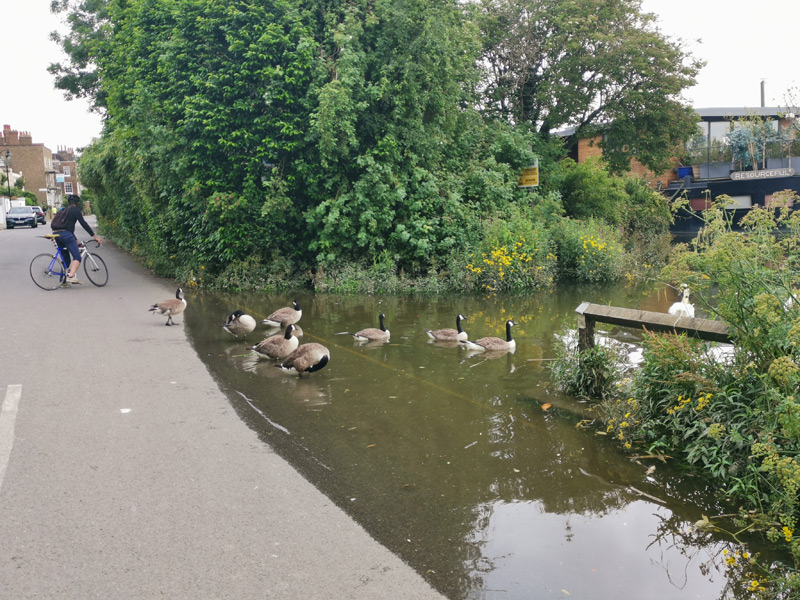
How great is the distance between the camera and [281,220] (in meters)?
16.4

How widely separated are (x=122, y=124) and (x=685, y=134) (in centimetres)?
1921

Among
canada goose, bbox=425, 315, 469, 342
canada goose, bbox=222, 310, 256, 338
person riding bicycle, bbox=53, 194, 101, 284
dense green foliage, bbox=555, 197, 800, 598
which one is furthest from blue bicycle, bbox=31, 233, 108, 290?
dense green foliage, bbox=555, 197, 800, 598

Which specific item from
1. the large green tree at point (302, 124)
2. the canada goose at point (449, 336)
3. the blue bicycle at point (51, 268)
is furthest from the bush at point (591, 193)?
the blue bicycle at point (51, 268)

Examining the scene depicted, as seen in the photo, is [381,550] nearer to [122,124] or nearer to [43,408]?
[43,408]

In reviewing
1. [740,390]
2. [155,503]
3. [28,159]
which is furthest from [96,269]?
[28,159]

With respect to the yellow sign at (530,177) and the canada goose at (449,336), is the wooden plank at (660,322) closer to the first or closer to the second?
the canada goose at (449,336)

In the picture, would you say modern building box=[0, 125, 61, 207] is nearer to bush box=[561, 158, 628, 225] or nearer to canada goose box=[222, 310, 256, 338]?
bush box=[561, 158, 628, 225]

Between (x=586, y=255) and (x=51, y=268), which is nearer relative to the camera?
(x=51, y=268)

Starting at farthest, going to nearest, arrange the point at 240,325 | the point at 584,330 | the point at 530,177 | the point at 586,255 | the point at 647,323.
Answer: the point at 530,177, the point at 586,255, the point at 240,325, the point at 584,330, the point at 647,323

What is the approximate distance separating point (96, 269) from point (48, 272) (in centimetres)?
113

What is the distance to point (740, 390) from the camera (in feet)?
17.7

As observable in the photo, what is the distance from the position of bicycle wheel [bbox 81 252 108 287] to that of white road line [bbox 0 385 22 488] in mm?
9729

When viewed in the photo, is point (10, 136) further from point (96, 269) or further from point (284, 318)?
point (284, 318)

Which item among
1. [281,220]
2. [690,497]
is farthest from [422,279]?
[690,497]
